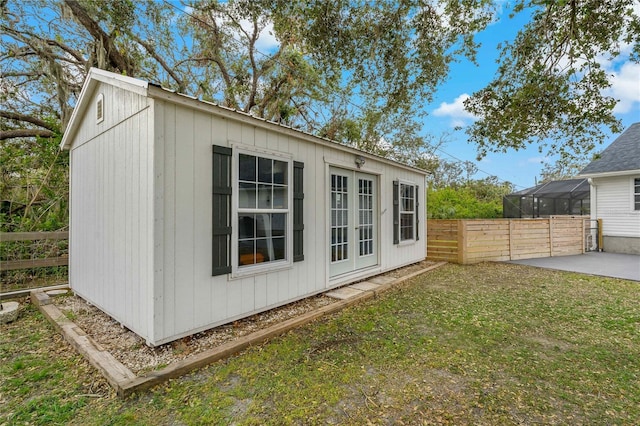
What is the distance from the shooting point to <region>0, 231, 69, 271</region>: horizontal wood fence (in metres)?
4.55

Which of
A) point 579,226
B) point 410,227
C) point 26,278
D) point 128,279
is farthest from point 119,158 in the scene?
point 579,226

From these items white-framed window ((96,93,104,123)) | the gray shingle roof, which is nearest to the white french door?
white-framed window ((96,93,104,123))

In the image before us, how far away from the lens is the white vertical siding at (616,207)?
948 cm

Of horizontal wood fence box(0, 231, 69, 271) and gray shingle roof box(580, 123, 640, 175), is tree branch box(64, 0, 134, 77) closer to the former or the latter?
horizontal wood fence box(0, 231, 69, 271)

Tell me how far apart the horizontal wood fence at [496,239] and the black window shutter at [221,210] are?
6.30 metres

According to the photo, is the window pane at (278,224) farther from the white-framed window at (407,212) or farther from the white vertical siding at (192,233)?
the white-framed window at (407,212)

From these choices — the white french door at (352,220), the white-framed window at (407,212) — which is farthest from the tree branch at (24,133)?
the white-framed window at (407,212)

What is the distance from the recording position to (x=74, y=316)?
3.69 m

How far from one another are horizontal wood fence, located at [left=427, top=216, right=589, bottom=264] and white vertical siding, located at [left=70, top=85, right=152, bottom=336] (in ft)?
23.2

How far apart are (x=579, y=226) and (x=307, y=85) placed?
9.86 meters

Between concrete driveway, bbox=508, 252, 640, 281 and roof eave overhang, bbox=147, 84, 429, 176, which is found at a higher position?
roof eave overhang, bbox=147, 84, 429, 176

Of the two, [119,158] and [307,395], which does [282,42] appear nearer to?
[119,158]

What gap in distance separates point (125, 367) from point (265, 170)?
2.36 m

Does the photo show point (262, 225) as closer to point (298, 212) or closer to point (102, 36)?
point (298, 212)
